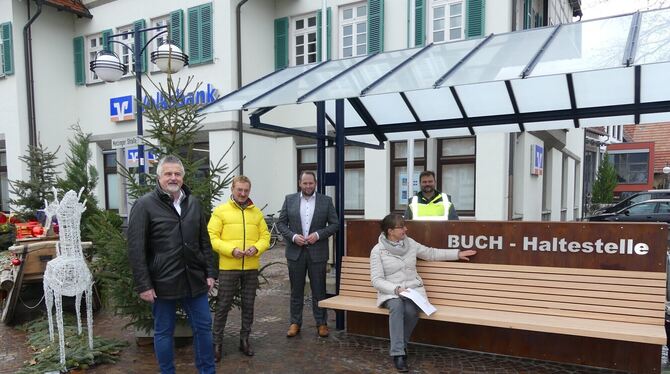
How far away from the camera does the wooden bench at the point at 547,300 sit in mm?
3764

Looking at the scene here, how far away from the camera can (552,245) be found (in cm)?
419

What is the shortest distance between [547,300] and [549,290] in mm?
88

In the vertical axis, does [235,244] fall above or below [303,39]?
below

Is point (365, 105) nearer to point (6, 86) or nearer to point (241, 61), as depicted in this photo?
point (241, 61)

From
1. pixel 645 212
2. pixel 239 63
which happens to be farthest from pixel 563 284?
pixel 645 212

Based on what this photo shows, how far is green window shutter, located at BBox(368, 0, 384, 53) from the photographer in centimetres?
1126

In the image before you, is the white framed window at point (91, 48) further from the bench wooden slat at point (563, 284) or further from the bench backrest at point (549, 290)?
the bench wooden slat at point (563, 284)

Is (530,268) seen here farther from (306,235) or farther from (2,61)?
(2,61)

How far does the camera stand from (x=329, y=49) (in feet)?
39.8

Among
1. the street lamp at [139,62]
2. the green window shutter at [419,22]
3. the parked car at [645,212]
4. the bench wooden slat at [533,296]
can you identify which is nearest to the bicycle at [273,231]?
the green window shutter at [419,22]

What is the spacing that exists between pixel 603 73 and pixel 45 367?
18.9 feet

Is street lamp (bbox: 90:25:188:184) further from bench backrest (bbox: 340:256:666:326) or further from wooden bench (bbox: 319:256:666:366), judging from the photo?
bench backrest (bbox: 340:256:666:326)

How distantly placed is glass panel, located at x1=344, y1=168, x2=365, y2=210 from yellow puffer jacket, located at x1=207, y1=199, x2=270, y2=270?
8.69 meters

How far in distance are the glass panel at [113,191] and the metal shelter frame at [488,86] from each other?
11.7m
